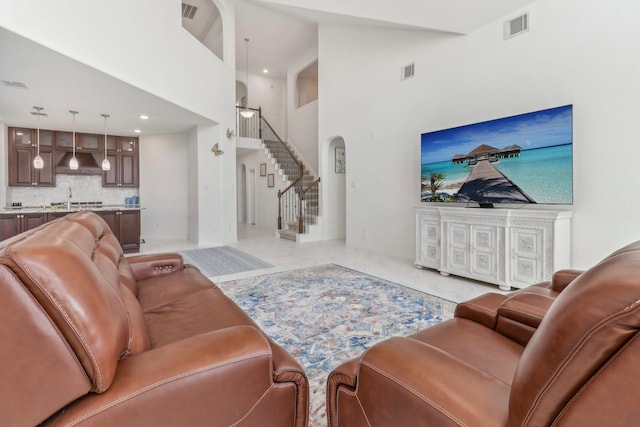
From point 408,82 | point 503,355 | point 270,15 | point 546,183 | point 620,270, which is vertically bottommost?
point 503,355

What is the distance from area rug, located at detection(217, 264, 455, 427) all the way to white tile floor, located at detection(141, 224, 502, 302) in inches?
11.2

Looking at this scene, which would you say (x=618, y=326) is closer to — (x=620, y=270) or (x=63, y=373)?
(x=620, y=270)

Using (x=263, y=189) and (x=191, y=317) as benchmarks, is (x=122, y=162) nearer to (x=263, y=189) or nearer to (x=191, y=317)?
(x=263, y=189)

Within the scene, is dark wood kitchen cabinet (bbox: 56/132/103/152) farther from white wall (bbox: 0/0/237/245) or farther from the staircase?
the staircase

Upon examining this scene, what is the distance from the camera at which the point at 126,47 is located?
13.5 feet

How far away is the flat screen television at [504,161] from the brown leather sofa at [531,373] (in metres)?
2.75

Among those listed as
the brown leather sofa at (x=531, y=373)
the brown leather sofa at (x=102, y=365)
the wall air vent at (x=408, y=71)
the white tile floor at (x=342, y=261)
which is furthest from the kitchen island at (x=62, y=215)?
the brown leather sofa at (x=531, y=373)

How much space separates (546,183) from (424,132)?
6.39ft

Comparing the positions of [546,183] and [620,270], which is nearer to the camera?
[620,270]

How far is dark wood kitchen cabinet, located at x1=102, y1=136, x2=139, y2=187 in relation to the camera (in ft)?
24.3

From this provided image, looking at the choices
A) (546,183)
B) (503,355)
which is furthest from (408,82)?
(503,355)

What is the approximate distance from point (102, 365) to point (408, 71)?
5620 millimetres

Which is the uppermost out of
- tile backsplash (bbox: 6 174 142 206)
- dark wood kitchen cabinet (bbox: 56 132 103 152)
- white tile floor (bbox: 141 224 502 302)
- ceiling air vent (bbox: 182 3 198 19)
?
ceiling air vent (bbox: 182 3 198 19)

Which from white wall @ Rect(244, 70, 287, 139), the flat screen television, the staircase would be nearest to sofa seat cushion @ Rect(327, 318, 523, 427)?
the flat screen television
